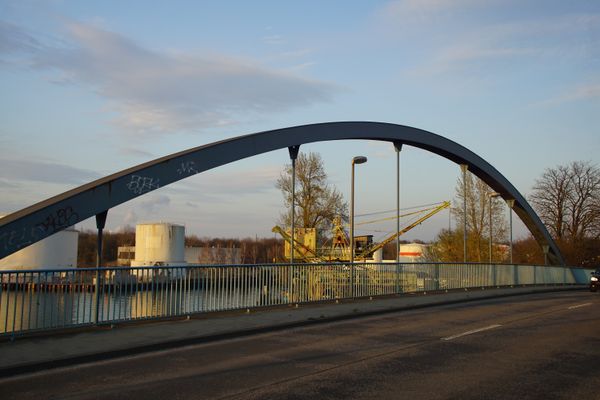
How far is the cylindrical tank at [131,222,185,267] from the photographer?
191 ft

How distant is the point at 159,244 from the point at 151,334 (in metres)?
48.4

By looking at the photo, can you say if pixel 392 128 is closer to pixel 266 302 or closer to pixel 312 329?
pixel 266 302

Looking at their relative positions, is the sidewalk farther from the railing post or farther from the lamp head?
the lamp head

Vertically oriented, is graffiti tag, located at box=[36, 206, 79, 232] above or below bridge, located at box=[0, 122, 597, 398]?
above

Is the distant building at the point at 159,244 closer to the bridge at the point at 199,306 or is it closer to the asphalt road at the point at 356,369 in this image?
the bridge at the point at 199,306

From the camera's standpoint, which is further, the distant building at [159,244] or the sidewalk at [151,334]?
the distant building at [159,244]

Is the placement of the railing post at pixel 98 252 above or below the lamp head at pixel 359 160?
below

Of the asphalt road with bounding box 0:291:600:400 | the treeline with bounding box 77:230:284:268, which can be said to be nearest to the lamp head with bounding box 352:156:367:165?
the asphalt road with bounding box 0:291:600:400

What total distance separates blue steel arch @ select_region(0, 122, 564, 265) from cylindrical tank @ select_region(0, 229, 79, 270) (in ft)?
110

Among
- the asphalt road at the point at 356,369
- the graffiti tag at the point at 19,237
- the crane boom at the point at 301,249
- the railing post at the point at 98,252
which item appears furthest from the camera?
the crane boom at the point at 301,249

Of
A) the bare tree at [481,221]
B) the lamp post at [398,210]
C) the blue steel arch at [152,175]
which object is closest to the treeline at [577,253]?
the bare tree at [481,221]

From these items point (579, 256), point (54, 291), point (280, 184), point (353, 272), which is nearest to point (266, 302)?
point (353, 272)

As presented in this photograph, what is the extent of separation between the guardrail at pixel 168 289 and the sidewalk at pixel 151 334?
0.29m

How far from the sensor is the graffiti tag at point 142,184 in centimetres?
1397
